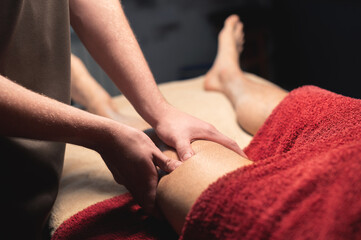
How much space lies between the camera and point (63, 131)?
0.56 m

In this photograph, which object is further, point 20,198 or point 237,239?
point 20,198

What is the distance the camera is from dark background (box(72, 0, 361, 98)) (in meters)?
2.07

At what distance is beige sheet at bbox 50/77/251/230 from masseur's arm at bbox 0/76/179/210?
119 millimetres

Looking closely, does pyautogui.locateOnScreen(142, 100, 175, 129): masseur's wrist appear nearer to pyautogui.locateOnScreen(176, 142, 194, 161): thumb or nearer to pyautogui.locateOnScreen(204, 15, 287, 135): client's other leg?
pyautogui.locateOnScreen(176, 142, 194, 161): thumb

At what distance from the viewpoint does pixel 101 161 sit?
35.4 inches

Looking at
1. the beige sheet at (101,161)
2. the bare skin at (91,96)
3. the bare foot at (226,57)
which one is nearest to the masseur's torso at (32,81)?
the beige sheet at (101,161)

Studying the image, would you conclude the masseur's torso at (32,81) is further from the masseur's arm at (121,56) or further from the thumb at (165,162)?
the thumb at (165,162)

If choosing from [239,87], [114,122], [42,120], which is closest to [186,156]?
[114,122]

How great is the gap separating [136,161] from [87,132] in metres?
0.10

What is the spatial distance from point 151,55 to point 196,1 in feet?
1.72

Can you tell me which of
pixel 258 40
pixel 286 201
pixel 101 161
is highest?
pixel 286 201

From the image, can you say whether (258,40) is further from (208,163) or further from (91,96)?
(208,163)

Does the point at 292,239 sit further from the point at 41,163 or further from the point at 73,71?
the point at 73,71

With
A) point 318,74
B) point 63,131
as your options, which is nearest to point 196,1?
point 318,74
